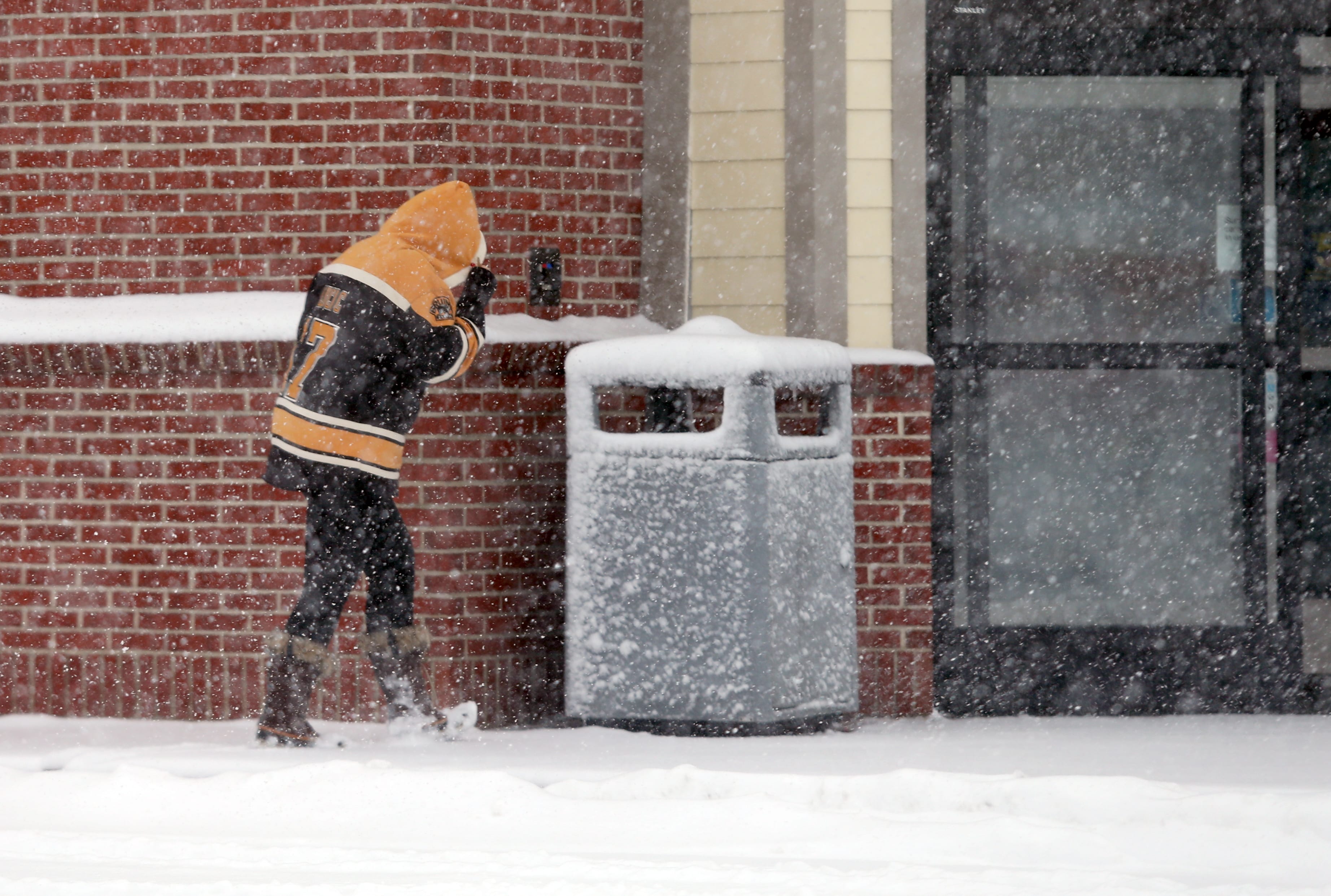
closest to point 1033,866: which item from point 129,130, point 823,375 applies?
point 823,375

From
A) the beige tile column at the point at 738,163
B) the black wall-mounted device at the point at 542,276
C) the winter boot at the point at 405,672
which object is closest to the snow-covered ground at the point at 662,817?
the winter boot at the point at 405,672

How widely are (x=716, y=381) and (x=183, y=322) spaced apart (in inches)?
82.3

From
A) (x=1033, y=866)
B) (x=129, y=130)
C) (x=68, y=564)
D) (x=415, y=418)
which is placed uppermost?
(x=129, y=130)

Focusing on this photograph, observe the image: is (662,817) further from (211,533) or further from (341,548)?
(211,533)

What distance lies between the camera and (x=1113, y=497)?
761cm

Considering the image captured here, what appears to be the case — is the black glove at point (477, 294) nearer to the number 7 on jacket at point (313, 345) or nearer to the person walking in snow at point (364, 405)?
the person walking in snow at point (364, 405)

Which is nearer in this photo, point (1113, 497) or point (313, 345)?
point (313, 345)

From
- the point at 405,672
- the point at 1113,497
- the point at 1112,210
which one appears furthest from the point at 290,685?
the point at 1112,210

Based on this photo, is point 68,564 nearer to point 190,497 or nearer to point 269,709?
point 190,497

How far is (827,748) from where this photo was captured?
5898 mm

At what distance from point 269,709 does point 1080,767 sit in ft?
9.08

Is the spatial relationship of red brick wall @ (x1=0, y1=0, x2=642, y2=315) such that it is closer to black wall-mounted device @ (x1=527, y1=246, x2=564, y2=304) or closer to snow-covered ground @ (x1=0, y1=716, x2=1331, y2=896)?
black wall-mounted device @ (x1=527, y1=246, x2=564, y2=304)

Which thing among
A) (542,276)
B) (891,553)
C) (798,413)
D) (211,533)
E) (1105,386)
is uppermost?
(542,276)

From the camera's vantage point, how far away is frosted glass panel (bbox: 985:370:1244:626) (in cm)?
725
